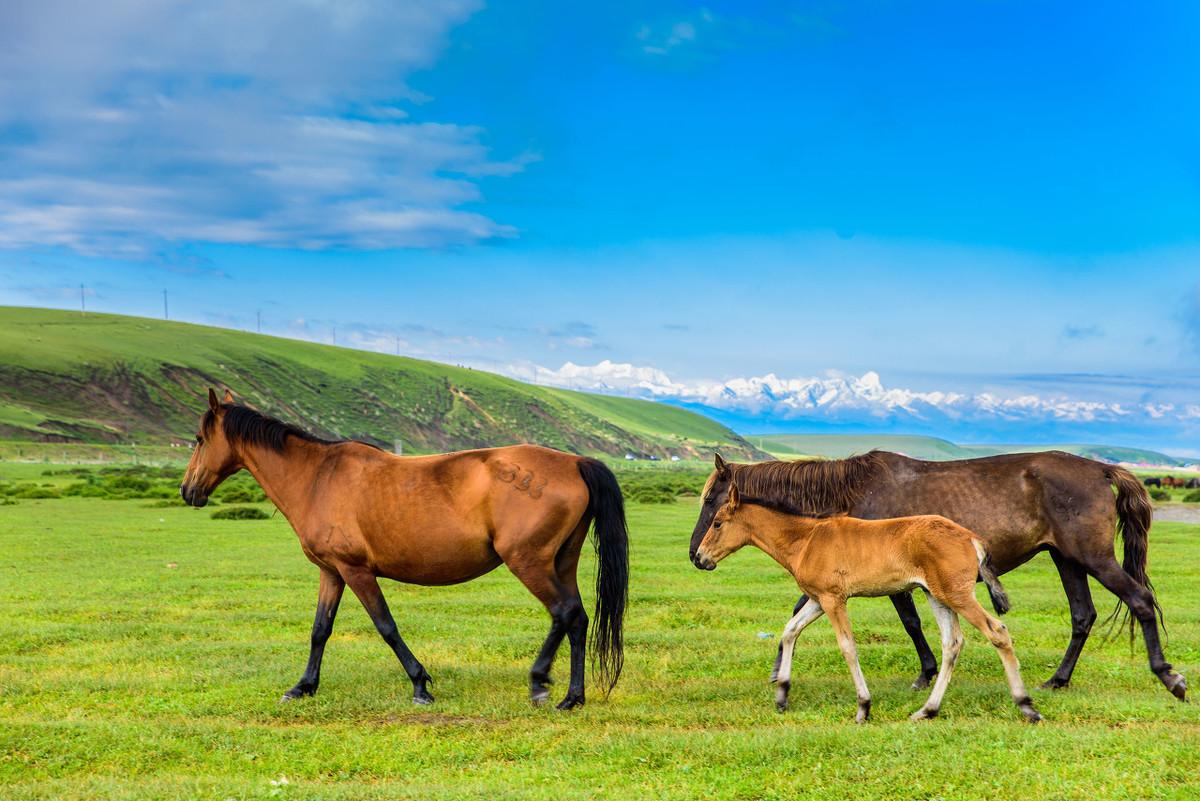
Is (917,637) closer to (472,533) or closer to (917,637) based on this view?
(917,637)

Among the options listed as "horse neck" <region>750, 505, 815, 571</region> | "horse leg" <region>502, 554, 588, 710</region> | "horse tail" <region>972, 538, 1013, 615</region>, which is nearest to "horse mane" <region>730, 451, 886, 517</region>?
"horse neck" <region>750, 505, 815, 571</region>

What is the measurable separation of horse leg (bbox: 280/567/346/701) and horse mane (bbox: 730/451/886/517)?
16.5 ft

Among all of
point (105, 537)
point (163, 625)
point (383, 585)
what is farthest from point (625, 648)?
point (105, 537)

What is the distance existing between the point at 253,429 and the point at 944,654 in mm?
8520

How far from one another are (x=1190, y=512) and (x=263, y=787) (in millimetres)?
54312

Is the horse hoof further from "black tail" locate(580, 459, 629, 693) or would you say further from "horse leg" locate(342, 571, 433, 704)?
"horse leg" locate(342, 571, 433, 704)

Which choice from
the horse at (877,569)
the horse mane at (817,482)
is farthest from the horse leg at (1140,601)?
the horse mane at (817,482)

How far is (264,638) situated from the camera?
14.6 meters

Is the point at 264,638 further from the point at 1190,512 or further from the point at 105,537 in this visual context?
the point at 1190,512

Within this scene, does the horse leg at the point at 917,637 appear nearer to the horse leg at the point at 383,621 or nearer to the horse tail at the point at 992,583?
the horse tail at the point at 992,583

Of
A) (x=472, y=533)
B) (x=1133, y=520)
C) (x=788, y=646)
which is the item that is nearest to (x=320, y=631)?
(x=472, y=533)

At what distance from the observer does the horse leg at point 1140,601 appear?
32.0 ft

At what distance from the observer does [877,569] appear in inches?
358

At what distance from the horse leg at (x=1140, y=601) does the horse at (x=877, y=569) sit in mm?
1578
